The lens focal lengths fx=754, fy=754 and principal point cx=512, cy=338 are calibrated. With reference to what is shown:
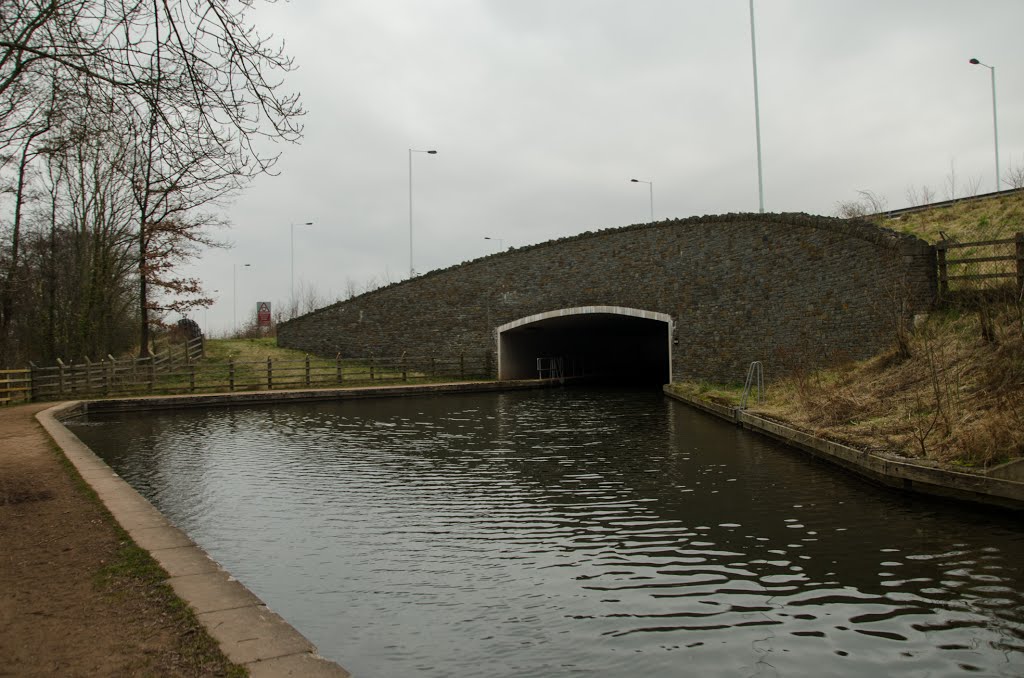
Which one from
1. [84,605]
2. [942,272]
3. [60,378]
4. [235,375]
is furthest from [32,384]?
[942,272]

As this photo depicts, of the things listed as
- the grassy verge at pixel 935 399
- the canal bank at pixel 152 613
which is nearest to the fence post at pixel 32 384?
the canal bank at pixel 152 613

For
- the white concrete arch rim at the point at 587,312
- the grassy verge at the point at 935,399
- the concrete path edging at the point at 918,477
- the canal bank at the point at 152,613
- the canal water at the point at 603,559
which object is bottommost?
the canal water at the point at 603,559

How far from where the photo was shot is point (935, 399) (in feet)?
30.3

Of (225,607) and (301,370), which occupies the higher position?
(301,370)

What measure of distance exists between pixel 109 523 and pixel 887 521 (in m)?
6.36

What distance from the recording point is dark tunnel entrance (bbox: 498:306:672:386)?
25.6m

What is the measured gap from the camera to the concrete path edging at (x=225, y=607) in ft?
10.4

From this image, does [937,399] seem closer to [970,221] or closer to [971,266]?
[971,266]

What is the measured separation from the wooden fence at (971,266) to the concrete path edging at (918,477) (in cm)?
511

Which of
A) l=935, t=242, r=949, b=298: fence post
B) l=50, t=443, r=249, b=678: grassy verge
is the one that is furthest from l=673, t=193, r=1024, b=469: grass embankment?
l=50, t=443, r=249, b=678: grassy verge

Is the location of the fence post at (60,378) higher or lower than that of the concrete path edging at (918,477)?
higher

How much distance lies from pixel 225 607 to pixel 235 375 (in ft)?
74.1

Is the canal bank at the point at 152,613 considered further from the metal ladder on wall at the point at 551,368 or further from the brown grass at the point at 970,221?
the metal ladder on wall at the point at 551,368

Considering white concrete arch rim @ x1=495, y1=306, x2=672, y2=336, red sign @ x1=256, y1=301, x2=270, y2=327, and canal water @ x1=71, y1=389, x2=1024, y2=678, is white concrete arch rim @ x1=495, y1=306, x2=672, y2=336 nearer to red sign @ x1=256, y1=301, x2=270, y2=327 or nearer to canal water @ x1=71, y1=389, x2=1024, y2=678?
canal water @ x1=71, y1=389, x2=1024, y2=678
